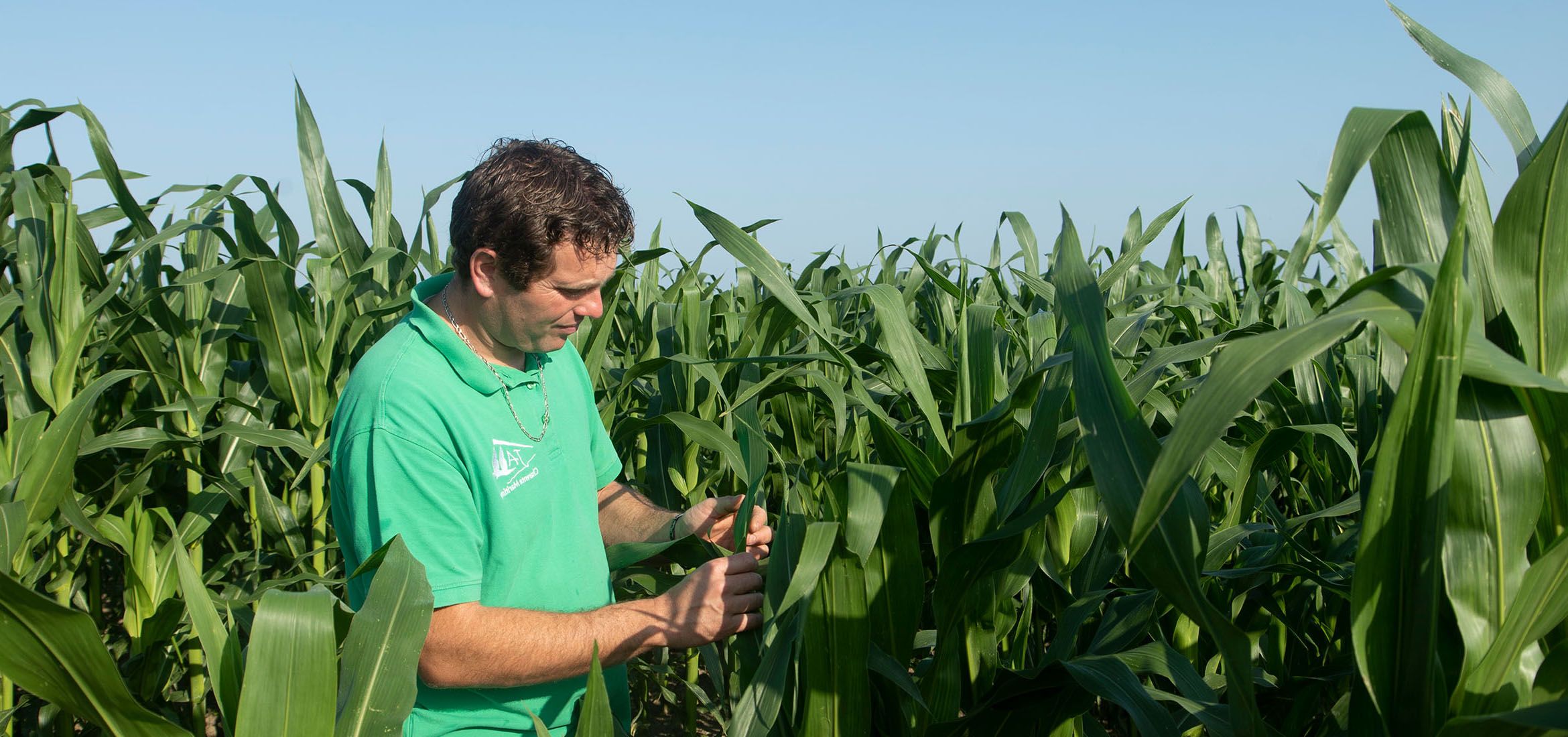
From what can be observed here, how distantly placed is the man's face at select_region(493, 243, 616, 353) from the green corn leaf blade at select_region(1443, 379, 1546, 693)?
48.1 inches

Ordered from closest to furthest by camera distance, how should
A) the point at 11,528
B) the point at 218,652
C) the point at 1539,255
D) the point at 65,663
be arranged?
the point at 1539,255 < the point at 65,663 < the point at 218,652 < the point at 11,528

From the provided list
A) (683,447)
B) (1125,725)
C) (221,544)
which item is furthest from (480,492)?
(221,544)

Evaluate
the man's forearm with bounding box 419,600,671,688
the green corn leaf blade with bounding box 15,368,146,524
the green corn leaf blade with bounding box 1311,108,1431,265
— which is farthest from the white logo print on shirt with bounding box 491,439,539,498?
the green corn leaf blade with bounding box 1311,108,1431,265

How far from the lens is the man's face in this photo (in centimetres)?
164

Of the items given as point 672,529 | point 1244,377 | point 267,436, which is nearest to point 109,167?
point 267,436

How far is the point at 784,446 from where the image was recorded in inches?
115

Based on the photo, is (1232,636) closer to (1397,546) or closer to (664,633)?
(1397,546)

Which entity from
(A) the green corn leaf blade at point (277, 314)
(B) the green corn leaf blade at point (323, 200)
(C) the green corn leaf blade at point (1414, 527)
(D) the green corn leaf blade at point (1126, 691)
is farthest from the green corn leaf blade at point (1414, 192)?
A: (B) the green corn leaf blade at point (323, 200)

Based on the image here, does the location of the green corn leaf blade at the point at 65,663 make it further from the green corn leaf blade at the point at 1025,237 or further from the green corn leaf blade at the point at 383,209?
the green corn leaf blade at the point at 1025,237

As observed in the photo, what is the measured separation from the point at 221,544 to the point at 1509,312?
11.3 ft

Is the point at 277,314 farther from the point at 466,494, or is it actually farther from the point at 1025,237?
the point at 1025,237

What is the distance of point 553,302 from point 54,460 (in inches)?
47.9

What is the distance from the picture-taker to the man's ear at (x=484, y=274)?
164 cm

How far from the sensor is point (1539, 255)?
856 millimetres
